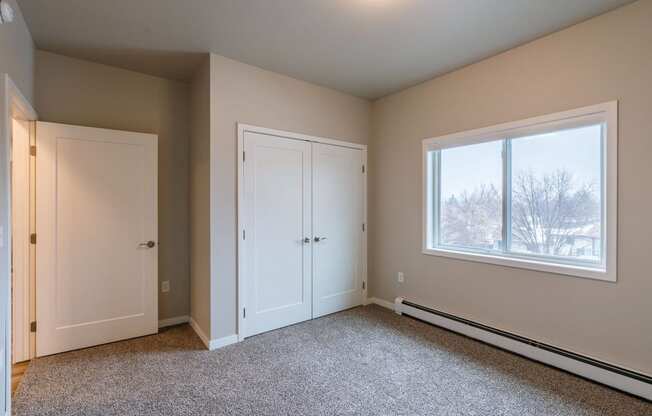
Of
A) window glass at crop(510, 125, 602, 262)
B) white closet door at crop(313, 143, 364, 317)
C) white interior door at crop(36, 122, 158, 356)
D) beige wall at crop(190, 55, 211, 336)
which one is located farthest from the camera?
white closet door at crop(313, 143, 364, 317)

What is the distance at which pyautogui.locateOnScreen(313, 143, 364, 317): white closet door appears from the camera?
3.56m

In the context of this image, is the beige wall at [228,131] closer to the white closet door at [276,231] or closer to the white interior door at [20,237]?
Answer: the white closet door at [276,231]

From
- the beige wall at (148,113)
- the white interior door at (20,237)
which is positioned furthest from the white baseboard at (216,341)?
the white interior door at (20,237)

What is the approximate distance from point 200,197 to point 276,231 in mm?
821

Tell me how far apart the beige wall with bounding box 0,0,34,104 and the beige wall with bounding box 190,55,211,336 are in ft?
4.16

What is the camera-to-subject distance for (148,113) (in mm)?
3232

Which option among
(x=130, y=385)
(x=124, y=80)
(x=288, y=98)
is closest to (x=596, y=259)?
(x=288, y=98)

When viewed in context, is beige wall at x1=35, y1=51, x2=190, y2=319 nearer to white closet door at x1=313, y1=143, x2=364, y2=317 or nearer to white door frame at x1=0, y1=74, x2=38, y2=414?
white door frame at x1=0, y1=74, x2=38, y2=414

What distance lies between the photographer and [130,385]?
2211 millimetres

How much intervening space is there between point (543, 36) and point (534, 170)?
1.09m

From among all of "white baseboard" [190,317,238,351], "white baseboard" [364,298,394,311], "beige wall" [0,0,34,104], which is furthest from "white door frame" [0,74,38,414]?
"white baseboard" [364,298,394,311]

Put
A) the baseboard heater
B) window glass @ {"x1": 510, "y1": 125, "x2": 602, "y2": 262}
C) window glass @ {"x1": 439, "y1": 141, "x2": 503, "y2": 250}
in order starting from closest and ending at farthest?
the baseboard heater → window glass @ {"x1": 510, "y1": 125, "x2": 602, "y2": 262} → window glass @ {"x1": 439, "y1": 141, "x2": 503, "y2": 250}

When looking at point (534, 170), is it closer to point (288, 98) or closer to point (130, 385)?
point (288, 98)

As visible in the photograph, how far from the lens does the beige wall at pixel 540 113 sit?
6.89 feet
